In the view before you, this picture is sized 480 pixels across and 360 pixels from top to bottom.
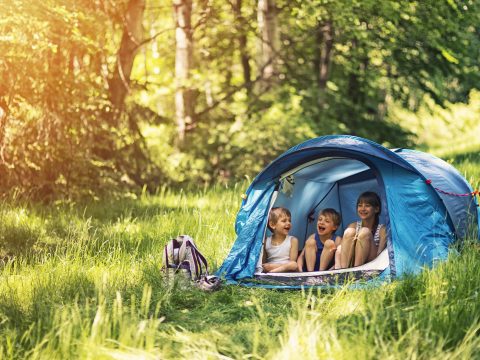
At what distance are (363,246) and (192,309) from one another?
1802 millimetres

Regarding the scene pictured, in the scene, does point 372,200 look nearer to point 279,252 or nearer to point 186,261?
point 279,252

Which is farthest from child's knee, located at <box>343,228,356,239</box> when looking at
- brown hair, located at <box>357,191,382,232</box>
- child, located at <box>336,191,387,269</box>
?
brown hair, located at <box>357,191,382,232</box>

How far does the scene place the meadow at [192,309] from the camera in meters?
3.85

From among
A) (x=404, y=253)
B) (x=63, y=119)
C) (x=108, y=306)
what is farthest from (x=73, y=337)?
(x=63, y=119)

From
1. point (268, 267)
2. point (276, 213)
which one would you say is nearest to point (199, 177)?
point (276, 213)

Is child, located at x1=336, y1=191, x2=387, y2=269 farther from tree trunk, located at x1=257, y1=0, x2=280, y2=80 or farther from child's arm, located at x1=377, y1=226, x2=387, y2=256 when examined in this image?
tree trunk, located at x1=257, y1=0, x2=280, y2=80

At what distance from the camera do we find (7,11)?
8109 millimetres

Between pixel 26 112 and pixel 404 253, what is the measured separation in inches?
212

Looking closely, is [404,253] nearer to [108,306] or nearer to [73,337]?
[108,306]

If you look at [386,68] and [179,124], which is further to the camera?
[386,68]

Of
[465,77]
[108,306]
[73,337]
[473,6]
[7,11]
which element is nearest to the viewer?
[73,337]

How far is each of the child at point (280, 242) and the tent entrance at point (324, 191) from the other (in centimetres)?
45

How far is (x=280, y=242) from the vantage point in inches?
267

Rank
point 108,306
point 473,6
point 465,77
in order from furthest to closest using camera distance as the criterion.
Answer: point 465,77
point 473,6
point 108,306
